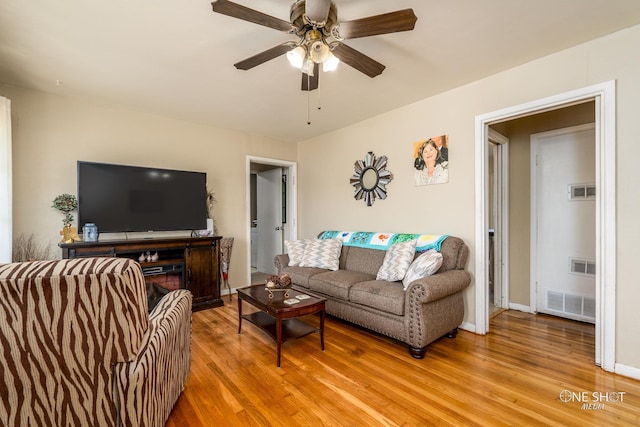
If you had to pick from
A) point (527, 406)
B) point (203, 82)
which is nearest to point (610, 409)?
point (527, 406)

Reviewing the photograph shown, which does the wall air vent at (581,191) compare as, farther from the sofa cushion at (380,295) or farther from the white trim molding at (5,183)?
the white trim molding at (5,183)

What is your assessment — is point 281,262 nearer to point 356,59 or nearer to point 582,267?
point 356,59

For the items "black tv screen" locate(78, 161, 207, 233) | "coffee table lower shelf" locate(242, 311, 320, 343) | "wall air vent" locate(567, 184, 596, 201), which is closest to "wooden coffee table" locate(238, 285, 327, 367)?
"coffee table lower shelf" locate(242, 311, 320, 343)

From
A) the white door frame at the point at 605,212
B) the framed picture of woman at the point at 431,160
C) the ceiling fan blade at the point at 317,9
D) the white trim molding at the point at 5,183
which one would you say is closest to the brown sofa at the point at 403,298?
the framed picture of woman at the point at 431,160

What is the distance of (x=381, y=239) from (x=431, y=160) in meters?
1.06

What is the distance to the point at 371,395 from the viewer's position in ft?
6.01

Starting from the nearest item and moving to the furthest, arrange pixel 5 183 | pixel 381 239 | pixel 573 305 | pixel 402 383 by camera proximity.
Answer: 1. pixel 402 383
2. pixel 5 183
3. pixel 573 305
4. pixel 381 239

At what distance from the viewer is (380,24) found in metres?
1.58

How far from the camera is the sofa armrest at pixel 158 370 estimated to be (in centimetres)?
115

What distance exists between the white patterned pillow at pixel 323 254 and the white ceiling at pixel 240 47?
1714mm

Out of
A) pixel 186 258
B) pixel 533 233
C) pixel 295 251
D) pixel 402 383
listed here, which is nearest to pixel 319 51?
pixel 402 383

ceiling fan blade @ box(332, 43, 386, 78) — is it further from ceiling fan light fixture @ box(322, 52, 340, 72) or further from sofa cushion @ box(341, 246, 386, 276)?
sofa cushion @ box(341, 246, 386, 276)

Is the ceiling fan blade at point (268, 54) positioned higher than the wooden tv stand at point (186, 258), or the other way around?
the ceiling fan blade at point (268, 54)

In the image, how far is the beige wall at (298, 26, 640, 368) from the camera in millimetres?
2033
